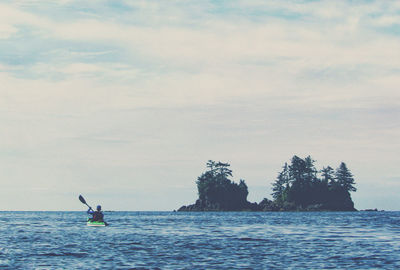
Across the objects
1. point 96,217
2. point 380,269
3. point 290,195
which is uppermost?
point 290,195

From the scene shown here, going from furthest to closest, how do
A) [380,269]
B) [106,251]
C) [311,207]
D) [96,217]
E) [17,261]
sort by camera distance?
[311,207]
[96,217]
[106,251]
[17,261]
[380,269]

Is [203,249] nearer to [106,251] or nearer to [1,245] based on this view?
[106,251]

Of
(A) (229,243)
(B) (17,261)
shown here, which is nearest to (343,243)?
(A) (229,243)

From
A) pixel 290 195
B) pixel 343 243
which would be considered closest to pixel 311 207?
pixel 290 195

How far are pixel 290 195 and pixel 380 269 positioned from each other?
6631 inches

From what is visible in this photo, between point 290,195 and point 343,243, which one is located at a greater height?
point 290,195

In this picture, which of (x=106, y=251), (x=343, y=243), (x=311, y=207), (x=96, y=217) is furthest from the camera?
(x=311, y=207)

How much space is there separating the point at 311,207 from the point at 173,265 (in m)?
168

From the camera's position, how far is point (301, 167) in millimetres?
199750

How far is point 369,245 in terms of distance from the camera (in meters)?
48.8

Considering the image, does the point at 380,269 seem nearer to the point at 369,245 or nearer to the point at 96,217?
the point at 369,245

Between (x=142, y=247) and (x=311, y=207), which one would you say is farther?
(x=311, y=207)

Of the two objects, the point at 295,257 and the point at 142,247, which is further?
the point at 142,247

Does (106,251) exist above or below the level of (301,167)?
below
